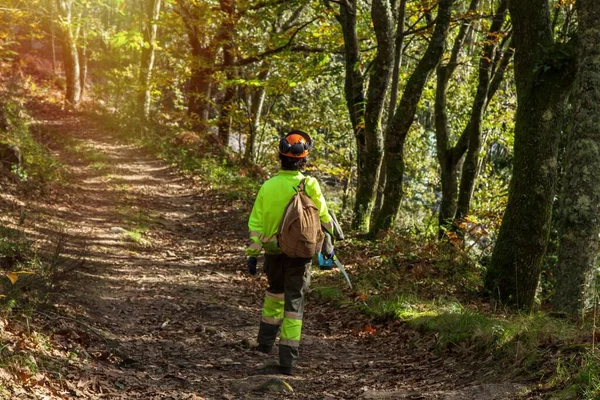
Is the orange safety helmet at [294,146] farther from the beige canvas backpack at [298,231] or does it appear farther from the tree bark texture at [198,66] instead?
the tree bark texture at [198,66]

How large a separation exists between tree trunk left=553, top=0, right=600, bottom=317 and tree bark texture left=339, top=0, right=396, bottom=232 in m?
6.08

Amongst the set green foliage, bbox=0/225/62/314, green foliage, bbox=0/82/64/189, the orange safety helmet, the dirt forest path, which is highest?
the orange safety helmet

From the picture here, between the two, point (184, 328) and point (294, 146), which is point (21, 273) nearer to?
point (184, 328)

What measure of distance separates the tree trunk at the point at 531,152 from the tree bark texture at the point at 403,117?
3.86 meters

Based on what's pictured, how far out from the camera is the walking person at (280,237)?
237 inches

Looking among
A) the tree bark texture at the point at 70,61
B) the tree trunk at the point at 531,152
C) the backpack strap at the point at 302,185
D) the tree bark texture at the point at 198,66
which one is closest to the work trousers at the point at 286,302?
the backpack strap at the point at 302,185

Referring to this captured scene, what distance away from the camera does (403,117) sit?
12016 mm

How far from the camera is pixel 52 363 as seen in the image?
4.99m

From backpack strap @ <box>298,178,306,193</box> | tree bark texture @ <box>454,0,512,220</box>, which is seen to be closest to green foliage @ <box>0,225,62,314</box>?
backpack strap @ <box>298,178,306,193</box>

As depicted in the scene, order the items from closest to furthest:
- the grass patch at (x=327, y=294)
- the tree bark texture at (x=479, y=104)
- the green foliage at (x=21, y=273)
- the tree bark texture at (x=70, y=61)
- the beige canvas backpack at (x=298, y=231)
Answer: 1. the green foliage at (x=21, y=273)
2. the beige canvas backpack at (x=298, y=231)
3. the grass patch at (x=327, y=294)
4. the tree bark texture at (x=479, y=104)
5. the tree bark texture at (x=70, y=61)

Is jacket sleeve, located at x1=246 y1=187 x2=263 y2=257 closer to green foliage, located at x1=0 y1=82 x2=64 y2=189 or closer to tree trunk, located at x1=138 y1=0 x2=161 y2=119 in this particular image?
green foliage, located at x1=0 y1=82 x2=64 y2=189

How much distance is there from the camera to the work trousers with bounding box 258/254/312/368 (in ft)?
19.7

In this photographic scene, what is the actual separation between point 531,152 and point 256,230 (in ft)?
13.2

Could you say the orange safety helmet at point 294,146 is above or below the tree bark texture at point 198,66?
below
